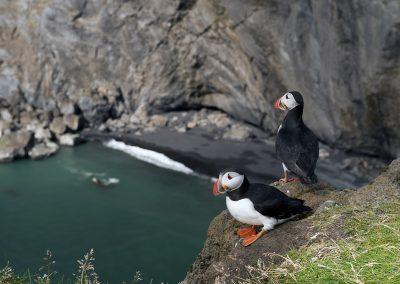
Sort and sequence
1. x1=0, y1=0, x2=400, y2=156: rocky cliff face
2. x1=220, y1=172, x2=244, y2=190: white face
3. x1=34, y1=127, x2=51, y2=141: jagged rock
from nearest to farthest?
x1=220, y1=172, x2=244, y2=190: white face
x1=0, y1=0, x2=400, y2=156: rocky cliff face
x1=34, y1=127, x2=51, y2=141: jagged rock

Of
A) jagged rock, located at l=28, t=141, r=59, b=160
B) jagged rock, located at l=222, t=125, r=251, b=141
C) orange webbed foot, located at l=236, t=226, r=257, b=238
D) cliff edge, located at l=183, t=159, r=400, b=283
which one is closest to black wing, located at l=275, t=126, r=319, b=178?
cliff edge, located at l=183, t=159, r=400, b=283

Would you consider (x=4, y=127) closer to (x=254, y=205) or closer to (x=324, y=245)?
(x=254, y=205)

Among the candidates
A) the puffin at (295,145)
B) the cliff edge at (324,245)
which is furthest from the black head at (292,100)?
the cliff edge at (324,245)

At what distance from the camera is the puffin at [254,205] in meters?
10.1

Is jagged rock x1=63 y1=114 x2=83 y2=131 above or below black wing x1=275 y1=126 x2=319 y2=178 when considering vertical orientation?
below

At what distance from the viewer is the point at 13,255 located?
3366cm

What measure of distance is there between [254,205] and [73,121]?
4906 centimetres

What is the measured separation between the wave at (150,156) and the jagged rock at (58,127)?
559 centimetres

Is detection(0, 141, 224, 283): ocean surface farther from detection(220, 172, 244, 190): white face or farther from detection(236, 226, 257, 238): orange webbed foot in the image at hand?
detection(220, 172, 244, 190): white face

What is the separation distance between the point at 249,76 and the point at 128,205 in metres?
21.1

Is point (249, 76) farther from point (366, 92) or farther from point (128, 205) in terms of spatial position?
point (128, 205)

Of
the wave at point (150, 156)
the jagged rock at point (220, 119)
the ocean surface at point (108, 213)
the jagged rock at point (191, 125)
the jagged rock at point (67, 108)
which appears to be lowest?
the ocean surface at point (108, 213)

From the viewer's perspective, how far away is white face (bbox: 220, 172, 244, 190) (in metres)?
10.3

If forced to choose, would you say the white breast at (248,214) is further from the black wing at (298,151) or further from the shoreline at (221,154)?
the shoreline at (221,154)
